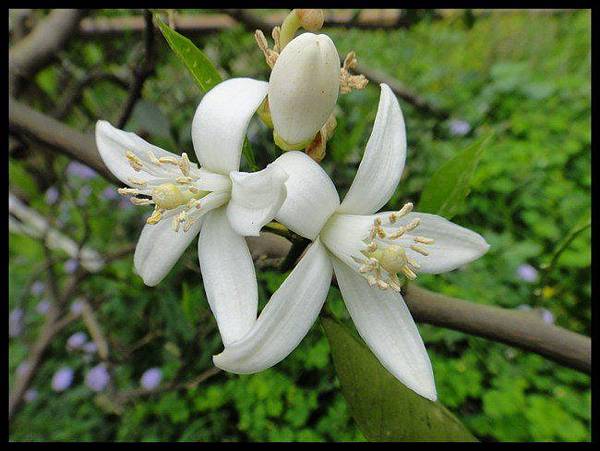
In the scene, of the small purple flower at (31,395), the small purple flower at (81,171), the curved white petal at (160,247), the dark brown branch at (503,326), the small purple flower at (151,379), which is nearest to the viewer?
the curved white petal at (160,247)

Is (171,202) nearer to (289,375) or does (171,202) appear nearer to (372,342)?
(372,342)

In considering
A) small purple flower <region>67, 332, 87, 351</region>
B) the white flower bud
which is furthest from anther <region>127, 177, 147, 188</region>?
small purple flower <region>67, 332, 87, 351</region>

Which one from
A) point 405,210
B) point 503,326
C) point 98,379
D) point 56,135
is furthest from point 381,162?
point 98,379

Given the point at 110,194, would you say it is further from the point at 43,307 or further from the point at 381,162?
the point at 381,162

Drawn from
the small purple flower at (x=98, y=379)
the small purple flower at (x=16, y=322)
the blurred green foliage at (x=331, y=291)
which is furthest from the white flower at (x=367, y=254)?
the small purple flower at (x=16, y=322)

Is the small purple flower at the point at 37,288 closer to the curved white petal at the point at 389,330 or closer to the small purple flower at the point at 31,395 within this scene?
the small purple flower at the point at 31,395

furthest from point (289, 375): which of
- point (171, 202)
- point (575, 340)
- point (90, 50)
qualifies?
point (90, 50)
